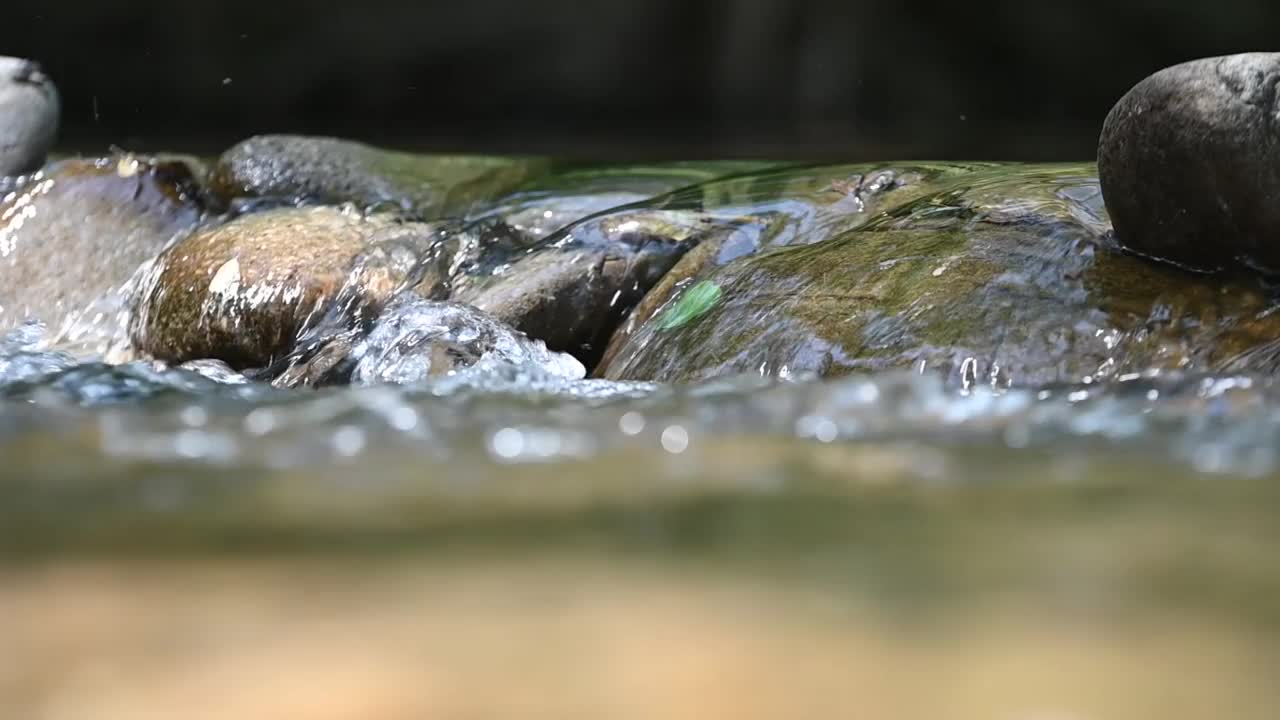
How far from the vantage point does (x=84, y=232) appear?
6.41 meters

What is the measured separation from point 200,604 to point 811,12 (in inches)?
385

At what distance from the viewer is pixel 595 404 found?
8.79ft

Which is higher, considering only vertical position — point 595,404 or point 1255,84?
point 1255,84

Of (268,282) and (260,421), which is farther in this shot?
(268,282)

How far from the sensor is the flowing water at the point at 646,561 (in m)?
1.07

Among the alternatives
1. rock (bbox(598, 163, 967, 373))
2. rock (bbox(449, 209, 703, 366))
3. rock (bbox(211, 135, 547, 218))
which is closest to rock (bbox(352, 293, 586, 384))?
rock (bbox(449, 209, 703, 366))

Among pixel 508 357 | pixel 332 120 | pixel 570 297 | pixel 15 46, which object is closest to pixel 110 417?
pixel 508 357

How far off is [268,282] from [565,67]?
577 centimetres

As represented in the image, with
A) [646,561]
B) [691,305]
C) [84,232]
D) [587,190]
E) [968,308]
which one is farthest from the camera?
[84,232]

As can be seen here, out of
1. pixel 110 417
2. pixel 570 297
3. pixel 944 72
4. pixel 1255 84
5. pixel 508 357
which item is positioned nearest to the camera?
pixel 110 417

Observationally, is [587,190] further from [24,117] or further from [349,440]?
[349,440]

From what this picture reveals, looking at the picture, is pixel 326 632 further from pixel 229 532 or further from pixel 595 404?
pixel 595 404

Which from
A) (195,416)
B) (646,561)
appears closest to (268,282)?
(195,416)

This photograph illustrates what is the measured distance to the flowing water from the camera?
1065mm
